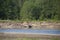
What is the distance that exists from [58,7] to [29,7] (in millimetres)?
6643

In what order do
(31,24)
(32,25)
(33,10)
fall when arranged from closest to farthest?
(32,25) → (31,24) → (33,10)

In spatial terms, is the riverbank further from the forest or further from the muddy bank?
the forest

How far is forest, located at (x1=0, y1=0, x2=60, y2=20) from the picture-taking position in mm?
58281

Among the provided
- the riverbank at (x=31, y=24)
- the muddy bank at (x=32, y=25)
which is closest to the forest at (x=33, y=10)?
the riverbank at (x=31, y=24)

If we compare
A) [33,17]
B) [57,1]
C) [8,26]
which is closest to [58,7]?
[57,1]

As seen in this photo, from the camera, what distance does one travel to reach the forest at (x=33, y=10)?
58281mm

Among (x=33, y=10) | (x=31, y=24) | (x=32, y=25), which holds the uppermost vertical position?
(x=33, y=10)

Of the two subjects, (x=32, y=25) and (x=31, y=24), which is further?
(x=31, y=24)

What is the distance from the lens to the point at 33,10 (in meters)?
59.3

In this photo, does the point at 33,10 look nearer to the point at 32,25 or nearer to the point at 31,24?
the point at 31,24

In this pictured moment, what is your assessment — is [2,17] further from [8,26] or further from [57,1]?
[57,1]

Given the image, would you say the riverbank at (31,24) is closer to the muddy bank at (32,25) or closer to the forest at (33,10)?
the muddy bank at (32,25)

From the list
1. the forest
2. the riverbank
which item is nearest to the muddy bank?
the riverbank

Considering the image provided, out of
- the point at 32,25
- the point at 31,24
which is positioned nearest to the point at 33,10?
the point at 31,24
